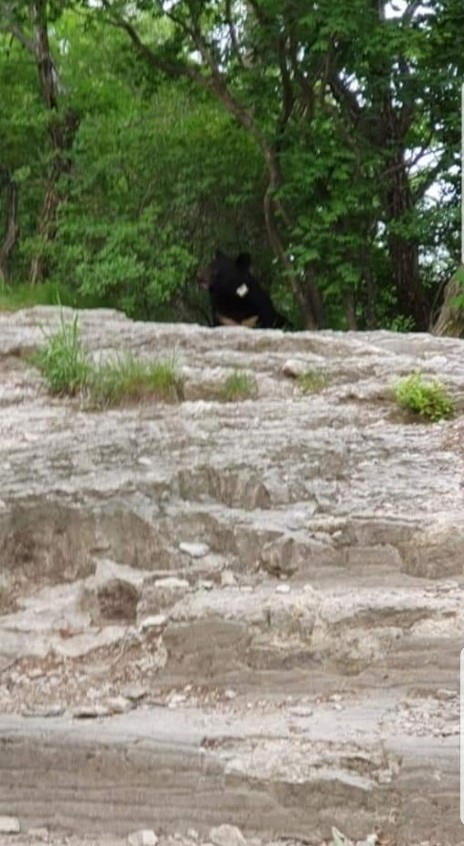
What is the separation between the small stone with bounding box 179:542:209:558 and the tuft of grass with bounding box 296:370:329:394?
1878mm

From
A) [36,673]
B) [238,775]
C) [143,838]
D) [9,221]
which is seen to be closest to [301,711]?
[238,775]

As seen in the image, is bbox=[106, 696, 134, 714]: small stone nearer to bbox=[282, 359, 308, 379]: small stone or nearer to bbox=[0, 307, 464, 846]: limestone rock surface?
bbox=[0, 307, 464, 846]: limestone rock surface

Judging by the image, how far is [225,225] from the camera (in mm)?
12609

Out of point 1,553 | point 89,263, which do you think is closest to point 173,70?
point 89,263

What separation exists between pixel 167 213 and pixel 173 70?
1.57m

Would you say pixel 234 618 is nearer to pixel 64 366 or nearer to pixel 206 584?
pixel 206 584

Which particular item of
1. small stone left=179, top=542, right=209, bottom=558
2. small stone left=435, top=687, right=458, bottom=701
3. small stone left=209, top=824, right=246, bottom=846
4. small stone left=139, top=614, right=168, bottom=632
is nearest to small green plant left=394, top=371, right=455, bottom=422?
small stone left=179, top=542, right=209, bottom=558

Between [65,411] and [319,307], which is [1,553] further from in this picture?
[319,307]

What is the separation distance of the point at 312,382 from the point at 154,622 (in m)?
2.51

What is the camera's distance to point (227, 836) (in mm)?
2818

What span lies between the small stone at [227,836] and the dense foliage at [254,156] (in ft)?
28.3

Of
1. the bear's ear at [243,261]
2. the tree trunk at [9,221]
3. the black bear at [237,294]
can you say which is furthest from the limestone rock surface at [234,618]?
the tree trunk at [9,221]

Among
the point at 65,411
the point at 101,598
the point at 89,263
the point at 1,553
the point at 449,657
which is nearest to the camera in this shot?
the point at 449,657

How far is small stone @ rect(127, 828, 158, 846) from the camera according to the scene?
9.25ft
